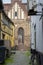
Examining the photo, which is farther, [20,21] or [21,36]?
[20,21]

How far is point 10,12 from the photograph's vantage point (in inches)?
1375

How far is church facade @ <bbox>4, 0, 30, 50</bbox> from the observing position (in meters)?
34.4

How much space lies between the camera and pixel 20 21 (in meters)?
34.7

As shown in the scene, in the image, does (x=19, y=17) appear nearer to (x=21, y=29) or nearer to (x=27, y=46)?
(x=21, y=29)

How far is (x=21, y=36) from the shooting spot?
34.5 meters

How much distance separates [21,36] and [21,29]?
1.14 meters

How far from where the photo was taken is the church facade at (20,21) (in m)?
34.4

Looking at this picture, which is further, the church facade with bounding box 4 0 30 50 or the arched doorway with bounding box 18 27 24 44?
the arched doorway with bounding box 18 27 24 44

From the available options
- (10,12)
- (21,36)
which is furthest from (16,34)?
(10,12)

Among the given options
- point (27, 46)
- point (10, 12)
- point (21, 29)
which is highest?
point (10, 12)

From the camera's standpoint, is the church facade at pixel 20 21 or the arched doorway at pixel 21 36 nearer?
the church facade at pixel 20 21

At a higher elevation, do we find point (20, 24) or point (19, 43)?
point (20, 24)

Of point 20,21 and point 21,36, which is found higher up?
point 20,21

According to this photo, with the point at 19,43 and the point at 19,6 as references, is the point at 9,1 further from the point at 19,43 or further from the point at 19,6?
the point at 19,43
